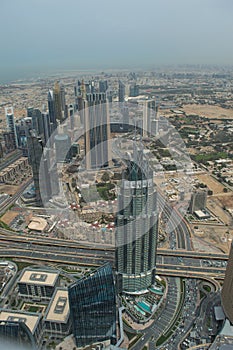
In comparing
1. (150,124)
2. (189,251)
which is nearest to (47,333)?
(189,251)

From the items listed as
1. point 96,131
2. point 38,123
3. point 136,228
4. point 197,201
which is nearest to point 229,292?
point 136,228

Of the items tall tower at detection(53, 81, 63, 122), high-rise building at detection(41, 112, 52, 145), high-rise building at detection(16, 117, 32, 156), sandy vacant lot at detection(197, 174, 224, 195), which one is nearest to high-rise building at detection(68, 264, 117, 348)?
sandy vacant lot at detection(197, 174, 224, 195)

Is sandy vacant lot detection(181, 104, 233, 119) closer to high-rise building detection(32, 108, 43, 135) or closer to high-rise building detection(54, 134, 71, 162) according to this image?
high-rise building detection(54, 134, 71, 162)

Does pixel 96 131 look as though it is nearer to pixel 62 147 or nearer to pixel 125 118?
pixel 62 147

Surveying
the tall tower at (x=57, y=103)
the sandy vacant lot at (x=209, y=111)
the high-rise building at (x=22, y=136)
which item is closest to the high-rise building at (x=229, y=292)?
the high-rise building at (x=22, y=136)

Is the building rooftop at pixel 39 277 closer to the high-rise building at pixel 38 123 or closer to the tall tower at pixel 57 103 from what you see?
the high-rise building at pixel 38 123
